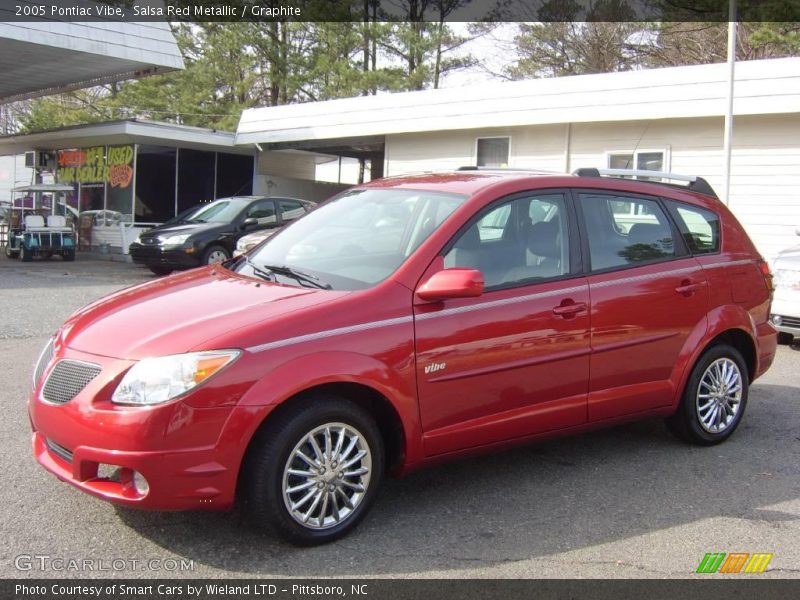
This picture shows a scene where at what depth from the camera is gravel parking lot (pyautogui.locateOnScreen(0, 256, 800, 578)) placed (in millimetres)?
3453

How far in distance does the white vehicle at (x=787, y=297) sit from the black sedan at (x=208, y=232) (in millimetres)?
8598

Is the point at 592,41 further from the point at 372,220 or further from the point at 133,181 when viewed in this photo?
the point at 372,220

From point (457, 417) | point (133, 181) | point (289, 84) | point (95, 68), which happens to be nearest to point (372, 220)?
point (457, 417)

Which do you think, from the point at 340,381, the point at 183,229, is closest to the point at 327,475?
the point at 340,381

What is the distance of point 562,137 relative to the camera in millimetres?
15781

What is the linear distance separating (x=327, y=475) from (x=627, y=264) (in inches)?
90.0

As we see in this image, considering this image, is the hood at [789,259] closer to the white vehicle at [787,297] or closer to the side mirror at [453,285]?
the white vehicle at [787,297]

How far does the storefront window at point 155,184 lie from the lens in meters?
21.5

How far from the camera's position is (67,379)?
3529 mm

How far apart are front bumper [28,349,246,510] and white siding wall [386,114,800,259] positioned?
480 inches

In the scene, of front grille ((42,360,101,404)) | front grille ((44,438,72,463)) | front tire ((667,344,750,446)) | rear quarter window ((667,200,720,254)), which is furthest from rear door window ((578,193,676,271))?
front grille ((44,438,72,463))

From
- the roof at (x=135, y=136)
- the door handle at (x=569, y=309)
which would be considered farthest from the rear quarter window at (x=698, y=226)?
the roof at (x=135, y=136)

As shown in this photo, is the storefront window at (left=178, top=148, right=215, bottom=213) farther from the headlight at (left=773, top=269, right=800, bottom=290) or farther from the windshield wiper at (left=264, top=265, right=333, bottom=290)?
the windshield wiper at (left=264, top=265, right=333, bottom=290)
